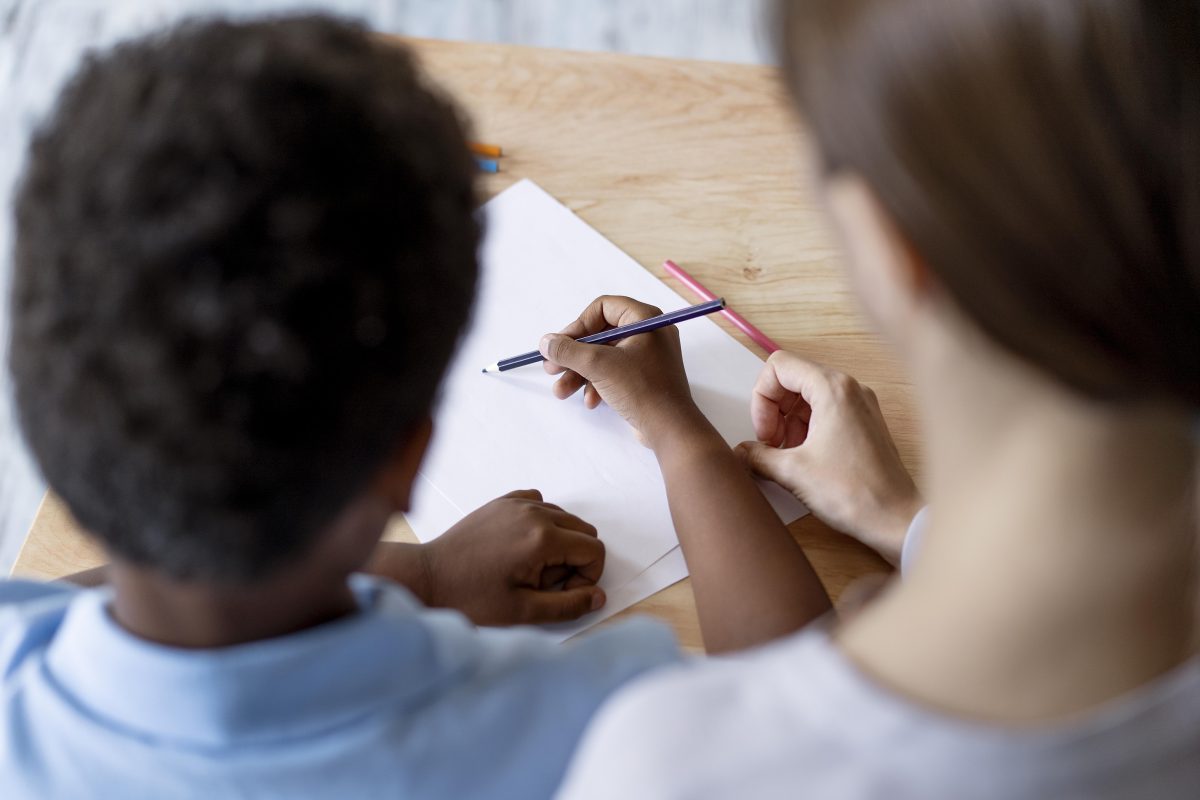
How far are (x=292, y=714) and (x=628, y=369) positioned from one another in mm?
402

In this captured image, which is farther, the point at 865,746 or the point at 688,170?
the point at 688,170

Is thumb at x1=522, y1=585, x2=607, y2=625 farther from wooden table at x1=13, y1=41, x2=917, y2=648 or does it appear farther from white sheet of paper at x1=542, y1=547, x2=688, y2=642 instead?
wooden table at x1=13, y1=41, x2=917, y2=648

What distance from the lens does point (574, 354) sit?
795 millimetres

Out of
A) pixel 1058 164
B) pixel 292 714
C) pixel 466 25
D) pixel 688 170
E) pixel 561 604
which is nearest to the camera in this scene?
pixel 1058 164

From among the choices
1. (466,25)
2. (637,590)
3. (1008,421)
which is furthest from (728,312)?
(466,25)

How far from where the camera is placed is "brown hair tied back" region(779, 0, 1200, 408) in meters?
0.32

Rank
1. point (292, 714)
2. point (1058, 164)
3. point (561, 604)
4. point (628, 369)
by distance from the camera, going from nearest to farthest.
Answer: point (1058, 164), point (292, 714), point (561, 604), point (628, 369)

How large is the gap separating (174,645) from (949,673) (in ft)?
1.08

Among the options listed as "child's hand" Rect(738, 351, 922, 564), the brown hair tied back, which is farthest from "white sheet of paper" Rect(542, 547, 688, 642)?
the brown hair tied back

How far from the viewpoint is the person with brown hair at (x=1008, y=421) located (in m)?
0.32

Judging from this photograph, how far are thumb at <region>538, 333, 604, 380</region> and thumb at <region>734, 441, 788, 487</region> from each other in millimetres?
130

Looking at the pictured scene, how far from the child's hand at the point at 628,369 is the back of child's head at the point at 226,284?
356 millimetres

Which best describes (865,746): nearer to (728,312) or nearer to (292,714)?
(292,714)

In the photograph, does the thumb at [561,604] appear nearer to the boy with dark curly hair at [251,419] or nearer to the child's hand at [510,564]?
the child's hand at [510,564]
